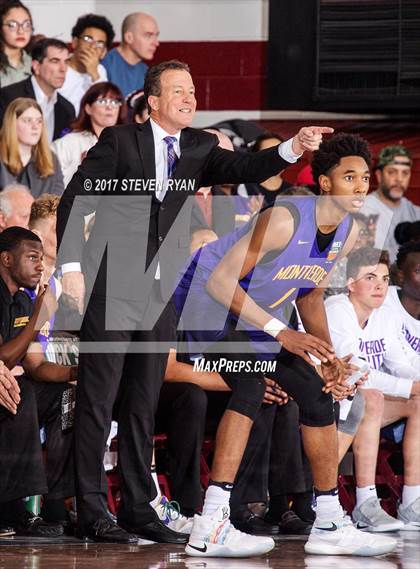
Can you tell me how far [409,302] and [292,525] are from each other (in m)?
1.55

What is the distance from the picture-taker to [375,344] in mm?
6605

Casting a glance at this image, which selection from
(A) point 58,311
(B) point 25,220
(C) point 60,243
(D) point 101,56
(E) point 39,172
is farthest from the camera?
(D) point 101,56

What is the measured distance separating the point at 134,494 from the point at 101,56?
422 cm

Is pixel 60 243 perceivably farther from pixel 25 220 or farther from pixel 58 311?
pixel 25 220

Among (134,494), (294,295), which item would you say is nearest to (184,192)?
(294,295)

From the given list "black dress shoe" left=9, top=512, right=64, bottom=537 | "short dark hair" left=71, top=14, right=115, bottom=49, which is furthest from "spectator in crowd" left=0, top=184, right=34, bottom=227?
"short dark hair" left=71, top=14, right=115, bottom=49

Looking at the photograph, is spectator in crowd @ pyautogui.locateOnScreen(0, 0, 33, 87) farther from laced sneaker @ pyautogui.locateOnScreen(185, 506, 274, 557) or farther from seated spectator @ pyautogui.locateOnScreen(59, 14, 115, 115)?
laced sneaker @ pyautogui.locateOnScreen(185, 506, 274, 557)

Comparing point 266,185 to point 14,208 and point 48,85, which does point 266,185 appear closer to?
point 48,85

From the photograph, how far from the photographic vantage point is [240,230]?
17.7 ft

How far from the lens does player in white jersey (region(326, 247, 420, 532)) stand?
6.16 metres

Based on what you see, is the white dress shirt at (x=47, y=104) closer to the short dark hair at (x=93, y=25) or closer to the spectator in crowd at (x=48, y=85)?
the spectator in crowd at (x=48, y=85)

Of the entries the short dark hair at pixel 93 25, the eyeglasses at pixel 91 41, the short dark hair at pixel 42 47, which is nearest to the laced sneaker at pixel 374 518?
the short dark hair at pixel 42 47

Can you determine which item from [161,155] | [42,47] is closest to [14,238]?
[161,155]

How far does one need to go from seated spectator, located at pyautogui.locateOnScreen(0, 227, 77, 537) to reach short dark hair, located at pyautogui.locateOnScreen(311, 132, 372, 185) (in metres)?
1.26
